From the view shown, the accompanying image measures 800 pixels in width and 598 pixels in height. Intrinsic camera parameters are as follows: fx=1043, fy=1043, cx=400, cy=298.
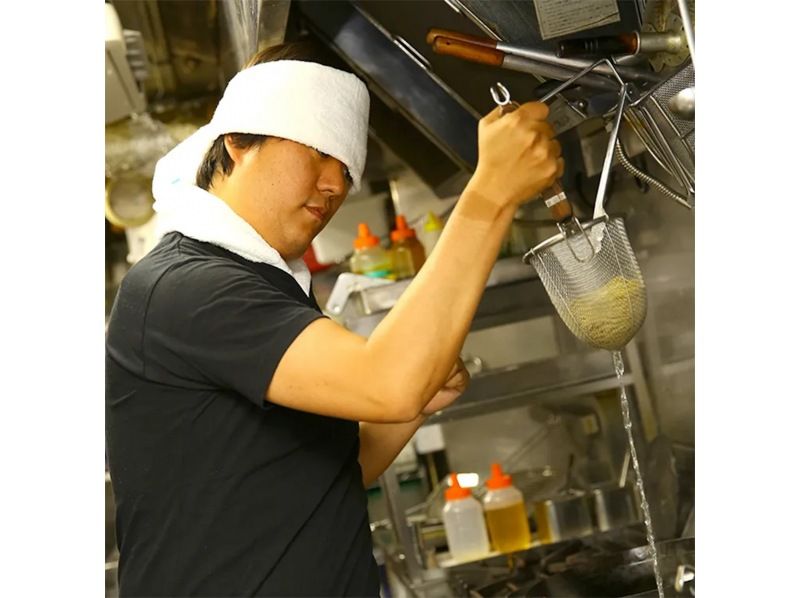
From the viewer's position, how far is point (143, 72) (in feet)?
11.3

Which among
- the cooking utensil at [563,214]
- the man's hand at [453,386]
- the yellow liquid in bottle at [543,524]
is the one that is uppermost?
the cooking utensil at [563,214]

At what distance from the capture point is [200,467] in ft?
4.39

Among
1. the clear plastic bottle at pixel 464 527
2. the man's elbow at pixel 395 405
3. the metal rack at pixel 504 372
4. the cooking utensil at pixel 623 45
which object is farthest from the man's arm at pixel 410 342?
the clear plastic bottle at pixel 464 527

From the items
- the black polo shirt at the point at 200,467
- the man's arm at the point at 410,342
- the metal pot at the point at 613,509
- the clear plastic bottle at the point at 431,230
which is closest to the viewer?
the man's arm at the point at 410,342

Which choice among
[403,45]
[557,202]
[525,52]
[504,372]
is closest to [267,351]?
[557,202]

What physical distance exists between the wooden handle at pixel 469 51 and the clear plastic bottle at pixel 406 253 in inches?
57.3

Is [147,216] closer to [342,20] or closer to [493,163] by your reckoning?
[342,20]

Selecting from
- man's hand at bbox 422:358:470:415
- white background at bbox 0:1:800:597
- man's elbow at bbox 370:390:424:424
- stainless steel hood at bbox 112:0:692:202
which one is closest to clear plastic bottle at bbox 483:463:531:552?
stainless steel hood at bbox 112:0:692:202

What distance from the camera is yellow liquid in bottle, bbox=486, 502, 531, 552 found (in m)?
2.75

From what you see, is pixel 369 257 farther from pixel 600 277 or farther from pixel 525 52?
pixel 600 277

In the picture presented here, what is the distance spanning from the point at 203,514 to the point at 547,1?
3.17 feet

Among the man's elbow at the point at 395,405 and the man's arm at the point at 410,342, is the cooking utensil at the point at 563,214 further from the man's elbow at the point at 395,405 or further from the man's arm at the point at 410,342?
the man's elbow at the point at 395,405

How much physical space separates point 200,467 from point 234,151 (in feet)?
1.57

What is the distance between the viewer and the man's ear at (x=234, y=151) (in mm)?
1529
